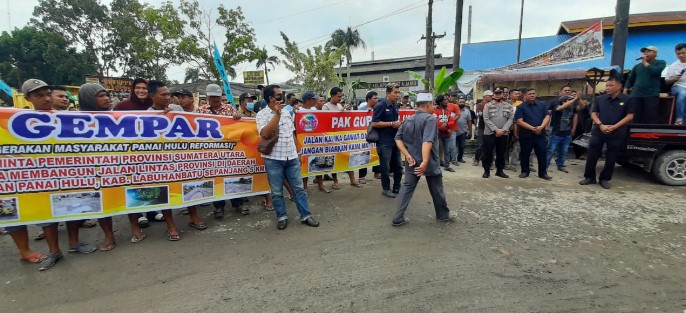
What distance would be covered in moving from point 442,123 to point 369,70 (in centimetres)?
4571

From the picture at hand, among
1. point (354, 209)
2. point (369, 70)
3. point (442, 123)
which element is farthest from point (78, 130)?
point (369, 70)

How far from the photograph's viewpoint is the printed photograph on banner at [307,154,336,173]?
564 centimetres

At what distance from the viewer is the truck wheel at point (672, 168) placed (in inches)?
230

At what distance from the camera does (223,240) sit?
12.8 ft

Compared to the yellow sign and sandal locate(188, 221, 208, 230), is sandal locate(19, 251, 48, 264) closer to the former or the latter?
sandal locate(188, 221, 208, 230)

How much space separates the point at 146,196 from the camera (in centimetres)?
381

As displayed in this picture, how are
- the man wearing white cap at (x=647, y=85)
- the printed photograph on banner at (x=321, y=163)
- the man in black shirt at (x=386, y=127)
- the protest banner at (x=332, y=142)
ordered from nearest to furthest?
1. the man in black shirt at (x=386, y=127)
2. the protest banner at (x=332, y=142)
3. the printed photograph on banner at (x=321, y=163)
4. the man wearing white cap at (x=647, y=85)

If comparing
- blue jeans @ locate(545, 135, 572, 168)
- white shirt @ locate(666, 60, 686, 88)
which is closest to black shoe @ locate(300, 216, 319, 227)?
blue jeans @ locate(545, 135, 572, 168)

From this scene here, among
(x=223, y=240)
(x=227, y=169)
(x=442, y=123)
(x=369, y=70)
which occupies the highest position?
(x=369, y=70)

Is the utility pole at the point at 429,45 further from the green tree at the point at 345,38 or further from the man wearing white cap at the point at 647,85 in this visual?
the green tree at the point at 345,38

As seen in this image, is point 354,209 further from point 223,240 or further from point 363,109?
point 363,109

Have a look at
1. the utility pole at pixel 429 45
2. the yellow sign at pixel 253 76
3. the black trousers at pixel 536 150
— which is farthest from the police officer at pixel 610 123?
the yellow sign at pixel 253 76

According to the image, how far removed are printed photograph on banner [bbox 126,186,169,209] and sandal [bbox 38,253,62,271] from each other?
2.47 ft

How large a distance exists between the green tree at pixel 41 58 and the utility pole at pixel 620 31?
40.2 meters
